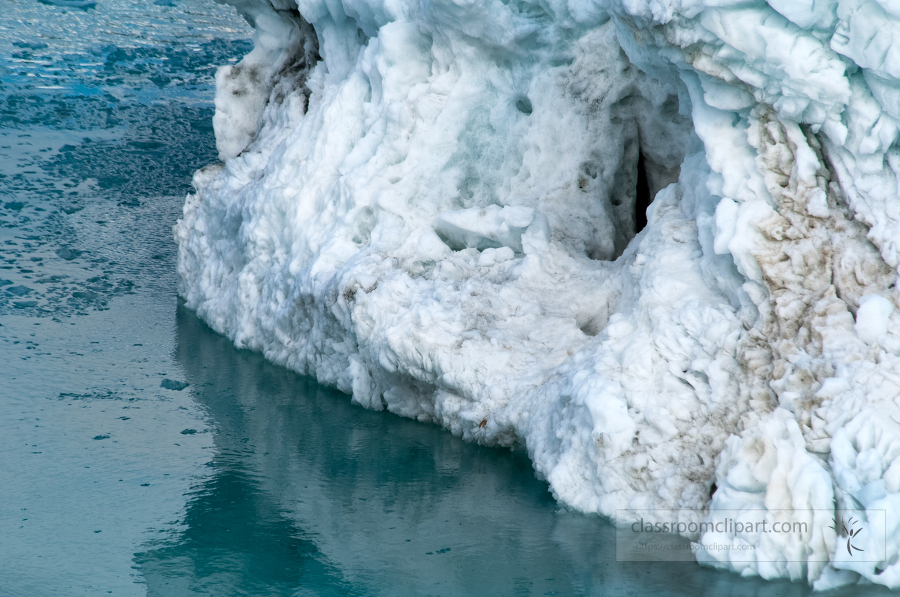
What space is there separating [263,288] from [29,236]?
3320 millimetres

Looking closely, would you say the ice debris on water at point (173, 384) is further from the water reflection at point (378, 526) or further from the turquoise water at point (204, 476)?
the water reflection at point (378, 526)

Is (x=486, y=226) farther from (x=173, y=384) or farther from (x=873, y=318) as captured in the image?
(x=873, y=318)

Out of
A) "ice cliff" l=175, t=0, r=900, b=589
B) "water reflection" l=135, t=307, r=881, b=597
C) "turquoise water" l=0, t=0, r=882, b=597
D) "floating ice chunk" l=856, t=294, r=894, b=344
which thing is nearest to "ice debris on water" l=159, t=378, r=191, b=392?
"turquoise water" l=0, t=0, r=882, b=597

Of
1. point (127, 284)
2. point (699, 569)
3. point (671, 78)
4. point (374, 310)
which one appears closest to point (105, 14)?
point (127, 284)

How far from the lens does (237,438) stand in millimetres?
4777

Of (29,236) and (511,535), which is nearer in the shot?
(511,535)

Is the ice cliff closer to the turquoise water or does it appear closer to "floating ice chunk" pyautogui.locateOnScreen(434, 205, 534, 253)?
"floating ice chunk" pyautogui.locateOnScreen(434, 205, 534, 253)

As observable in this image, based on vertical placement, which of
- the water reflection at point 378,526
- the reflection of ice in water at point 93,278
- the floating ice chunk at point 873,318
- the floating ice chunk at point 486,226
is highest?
the floating ice chunk at point 873,318

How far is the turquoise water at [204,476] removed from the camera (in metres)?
3.25

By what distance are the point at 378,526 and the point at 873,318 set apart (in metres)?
1.97

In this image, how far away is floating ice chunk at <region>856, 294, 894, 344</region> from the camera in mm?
3133

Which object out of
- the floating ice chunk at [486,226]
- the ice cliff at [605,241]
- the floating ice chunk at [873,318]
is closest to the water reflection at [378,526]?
the ice cliff at [605,241]

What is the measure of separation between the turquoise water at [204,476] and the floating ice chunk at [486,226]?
1083 millimetres

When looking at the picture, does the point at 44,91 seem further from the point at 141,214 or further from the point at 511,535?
the point at 511,535
